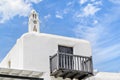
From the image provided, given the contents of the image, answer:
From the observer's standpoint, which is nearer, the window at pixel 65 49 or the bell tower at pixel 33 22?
the window at pixel 65 49

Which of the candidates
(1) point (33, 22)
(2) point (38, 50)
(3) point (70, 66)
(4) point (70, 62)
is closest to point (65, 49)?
(4) point (70, 62)

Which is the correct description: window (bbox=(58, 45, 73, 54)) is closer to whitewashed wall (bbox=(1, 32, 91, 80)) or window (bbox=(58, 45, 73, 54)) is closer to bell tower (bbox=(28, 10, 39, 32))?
whitewashed wall (bbox=(1, 32, 91, 80))

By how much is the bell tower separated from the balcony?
9.10ft

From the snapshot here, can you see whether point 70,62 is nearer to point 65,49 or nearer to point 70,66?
point 70,66

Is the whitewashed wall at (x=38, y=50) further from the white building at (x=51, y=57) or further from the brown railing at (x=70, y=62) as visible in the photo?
the brown railing at (x=70, y=62)

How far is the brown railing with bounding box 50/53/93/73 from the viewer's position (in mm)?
20547

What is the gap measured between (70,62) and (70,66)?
25 centimetres

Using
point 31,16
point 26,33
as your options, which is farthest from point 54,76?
point 31,16

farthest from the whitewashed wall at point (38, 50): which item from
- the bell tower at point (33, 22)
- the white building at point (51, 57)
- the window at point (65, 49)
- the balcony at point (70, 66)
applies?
the bell tower at point (33, 22)

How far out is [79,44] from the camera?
2297cm

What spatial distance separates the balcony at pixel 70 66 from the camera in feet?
67.1

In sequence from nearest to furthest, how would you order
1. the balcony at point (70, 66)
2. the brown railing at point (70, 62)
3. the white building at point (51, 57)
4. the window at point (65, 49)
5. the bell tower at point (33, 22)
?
the balcony at point (70, 66) < the brown railing at point (70, 62) < the white building at point (51, 57) < the window at point (65, 49) < the bell tower at point (33, 22)

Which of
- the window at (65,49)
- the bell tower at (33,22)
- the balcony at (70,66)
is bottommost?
the balcony at (70,66)

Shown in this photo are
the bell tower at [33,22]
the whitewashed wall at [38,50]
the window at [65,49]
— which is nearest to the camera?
the whitewashed wall at [38,50]
